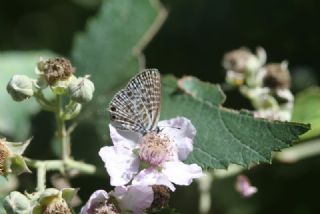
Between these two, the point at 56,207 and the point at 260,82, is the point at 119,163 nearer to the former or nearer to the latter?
the point at 56,207

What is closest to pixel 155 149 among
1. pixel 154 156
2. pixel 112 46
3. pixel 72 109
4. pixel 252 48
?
pixel 154 156

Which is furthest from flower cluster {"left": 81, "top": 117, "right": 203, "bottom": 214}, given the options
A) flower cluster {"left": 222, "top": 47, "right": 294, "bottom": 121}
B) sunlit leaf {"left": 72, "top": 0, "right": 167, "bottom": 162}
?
sunlit leaf {"left": 72, "top": 0, "right": 167, "bottom": 162}

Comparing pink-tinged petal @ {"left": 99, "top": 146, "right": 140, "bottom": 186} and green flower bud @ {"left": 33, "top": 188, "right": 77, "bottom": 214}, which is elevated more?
pink-tinged petal @ {"left": 99, "top": 146, "right": 140, "bottom": 186}

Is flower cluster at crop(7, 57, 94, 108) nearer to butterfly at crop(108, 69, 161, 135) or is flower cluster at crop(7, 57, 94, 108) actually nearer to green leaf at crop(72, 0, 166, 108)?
butterfly at crop(108, 69, 161, 135)

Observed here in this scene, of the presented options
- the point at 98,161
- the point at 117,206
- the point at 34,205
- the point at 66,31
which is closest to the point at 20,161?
the point at 34,205

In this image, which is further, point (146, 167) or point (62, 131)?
point (62, 131)

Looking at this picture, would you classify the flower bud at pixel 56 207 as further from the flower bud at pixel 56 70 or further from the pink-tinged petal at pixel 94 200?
the flower bud at pixel 56 70

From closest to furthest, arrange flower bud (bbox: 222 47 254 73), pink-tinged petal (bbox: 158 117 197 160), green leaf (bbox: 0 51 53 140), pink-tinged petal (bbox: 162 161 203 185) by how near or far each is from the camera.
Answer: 1. pink-tinged petal (bbox: 162 161 203 185)
2. pink-tinged petal (bbox: 158 117 197 160)
3. flower bud (bbox: 222 47 254 73)
4. green leaf (bbox: 0 51 53 140)
